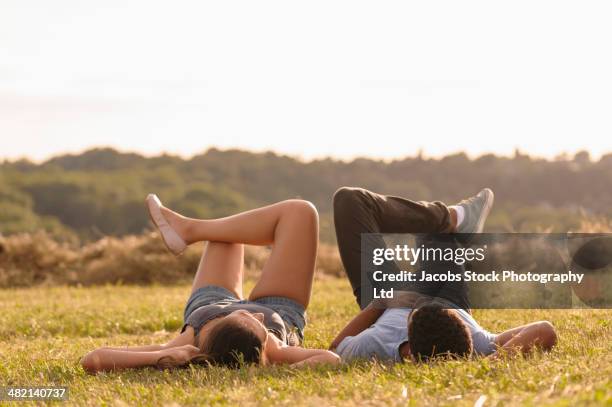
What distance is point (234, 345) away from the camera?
503 cm

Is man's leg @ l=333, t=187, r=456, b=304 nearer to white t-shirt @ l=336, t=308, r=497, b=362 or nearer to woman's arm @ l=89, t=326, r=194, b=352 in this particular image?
A: white t-shirt @ l=336, t=308, r=497, b=362

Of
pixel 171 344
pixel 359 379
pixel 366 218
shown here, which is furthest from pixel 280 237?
pixel 359 379

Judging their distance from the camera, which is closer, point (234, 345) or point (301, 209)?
point (234, 345)

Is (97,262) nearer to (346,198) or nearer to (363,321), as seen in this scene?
(346,198)

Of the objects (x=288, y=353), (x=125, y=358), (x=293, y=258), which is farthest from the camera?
(x=293, y=258)

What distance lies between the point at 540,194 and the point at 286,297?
3689 cm

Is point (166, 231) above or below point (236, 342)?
above

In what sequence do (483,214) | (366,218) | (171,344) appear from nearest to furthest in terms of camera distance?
(171,344) < (366,218) < (483,214)

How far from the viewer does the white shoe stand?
21.6 ft

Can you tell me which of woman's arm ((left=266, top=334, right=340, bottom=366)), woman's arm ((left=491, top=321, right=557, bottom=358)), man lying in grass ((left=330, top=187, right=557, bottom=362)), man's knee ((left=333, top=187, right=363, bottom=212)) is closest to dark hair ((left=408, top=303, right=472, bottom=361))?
man lying in grass ((left=330, top=187, right=557, bottom=362))

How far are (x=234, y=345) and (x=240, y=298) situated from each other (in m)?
1.37

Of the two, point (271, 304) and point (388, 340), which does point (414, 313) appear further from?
point (271, 304)

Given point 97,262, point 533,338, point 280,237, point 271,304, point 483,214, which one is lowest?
point 97,262

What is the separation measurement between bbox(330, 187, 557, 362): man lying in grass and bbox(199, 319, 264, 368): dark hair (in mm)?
634
